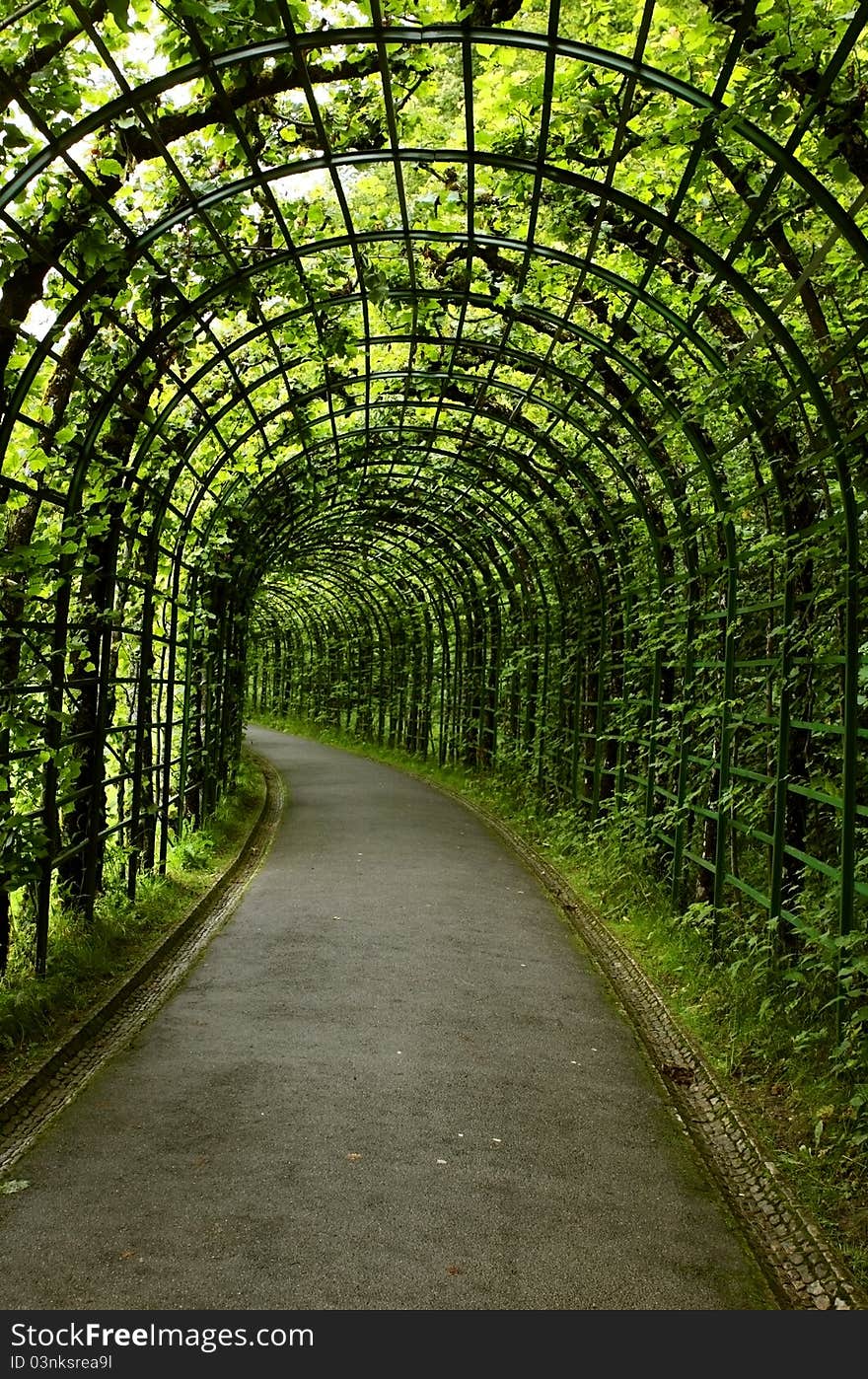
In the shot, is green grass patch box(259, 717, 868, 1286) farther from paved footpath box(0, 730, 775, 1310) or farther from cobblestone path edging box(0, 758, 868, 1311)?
paved footpath box(0, 730, 775, 1310)

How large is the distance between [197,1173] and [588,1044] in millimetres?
2376

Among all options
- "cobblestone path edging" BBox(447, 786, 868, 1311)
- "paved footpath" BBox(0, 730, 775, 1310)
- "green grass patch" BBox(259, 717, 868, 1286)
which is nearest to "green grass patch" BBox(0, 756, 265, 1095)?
"paved footpath" BBox(0, 730, 775, 1310)

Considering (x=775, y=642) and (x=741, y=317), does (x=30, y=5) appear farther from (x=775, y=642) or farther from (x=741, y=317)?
(x=741, y=317)

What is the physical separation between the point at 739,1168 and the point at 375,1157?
1426 millimetres

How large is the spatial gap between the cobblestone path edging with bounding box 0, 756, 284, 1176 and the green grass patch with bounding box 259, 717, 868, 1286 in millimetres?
2883

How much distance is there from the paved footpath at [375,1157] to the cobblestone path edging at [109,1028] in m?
0.09

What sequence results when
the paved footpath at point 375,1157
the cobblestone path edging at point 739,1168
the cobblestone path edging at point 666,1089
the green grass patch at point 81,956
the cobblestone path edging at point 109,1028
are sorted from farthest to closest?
the green grass patch at point 81,956 < the cobblestone path edging at point 109,1028 < the cobblestone path edging at point 666,1089 < the cobblestone path edging at point 739,1168 < the paved footpath at point 375,1157

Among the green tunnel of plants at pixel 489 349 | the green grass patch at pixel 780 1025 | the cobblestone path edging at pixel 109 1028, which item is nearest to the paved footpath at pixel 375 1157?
the cobblestone path edging at pixel 109 1028

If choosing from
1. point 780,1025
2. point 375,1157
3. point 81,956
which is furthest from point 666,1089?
point 81,956

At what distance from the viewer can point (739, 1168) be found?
424 centimetres

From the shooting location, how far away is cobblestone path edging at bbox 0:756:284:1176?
4336 mm

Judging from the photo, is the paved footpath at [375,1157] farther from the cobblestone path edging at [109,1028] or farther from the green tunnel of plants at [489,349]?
the green tunnel of plants at [489,349]

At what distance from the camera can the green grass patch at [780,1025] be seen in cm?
395

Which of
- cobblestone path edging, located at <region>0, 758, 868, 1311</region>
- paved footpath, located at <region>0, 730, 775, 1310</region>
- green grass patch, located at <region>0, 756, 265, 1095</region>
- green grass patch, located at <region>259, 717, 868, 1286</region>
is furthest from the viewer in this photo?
green grass patch, located at <region>0, 756, 265, 1095</region>
